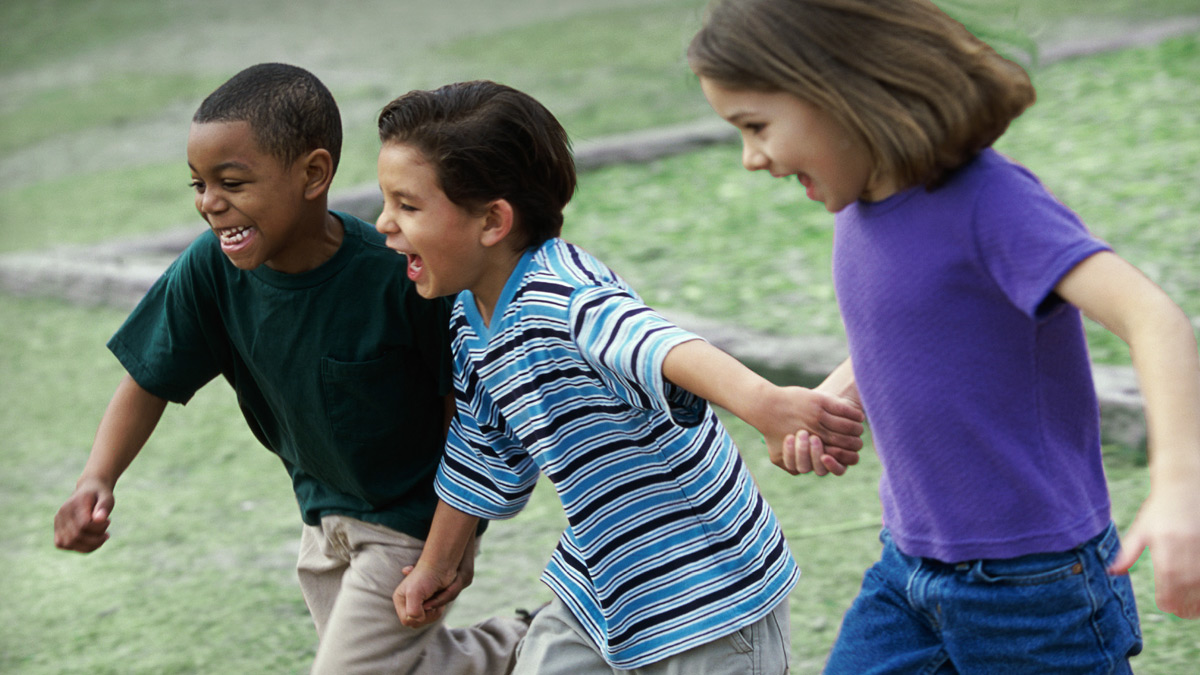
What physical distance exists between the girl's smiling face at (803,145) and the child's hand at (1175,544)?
53 centimetres

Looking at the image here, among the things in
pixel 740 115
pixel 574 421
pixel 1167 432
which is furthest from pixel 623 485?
pixel 1167 432

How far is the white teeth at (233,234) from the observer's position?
2273mm

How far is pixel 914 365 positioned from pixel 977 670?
1.39 ft

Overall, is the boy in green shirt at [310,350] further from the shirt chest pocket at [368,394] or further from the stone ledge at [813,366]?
the stone ledge at [813,366]

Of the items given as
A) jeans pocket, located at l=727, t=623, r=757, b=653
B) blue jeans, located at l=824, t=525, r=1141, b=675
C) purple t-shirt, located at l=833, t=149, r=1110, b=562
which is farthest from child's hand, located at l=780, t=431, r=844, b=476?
jeans pocket, located at l=727, t=623, r=757, b=653

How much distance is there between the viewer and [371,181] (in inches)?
303

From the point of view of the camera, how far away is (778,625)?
2.10 metres

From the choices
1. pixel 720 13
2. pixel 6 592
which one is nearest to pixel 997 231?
pixel 720 13

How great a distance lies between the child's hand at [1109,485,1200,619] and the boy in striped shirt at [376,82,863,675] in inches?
28.8

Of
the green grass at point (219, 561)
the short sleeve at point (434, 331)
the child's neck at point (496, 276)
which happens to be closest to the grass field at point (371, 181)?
the green grass at point (219, 561)

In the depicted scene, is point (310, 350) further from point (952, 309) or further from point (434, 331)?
point (952, 309)

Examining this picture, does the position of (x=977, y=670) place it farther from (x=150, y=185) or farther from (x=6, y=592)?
(x=150, y=185)

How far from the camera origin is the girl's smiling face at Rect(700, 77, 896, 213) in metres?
1.67

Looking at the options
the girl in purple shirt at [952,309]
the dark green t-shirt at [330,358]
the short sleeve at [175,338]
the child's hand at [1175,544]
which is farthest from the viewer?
the short sleeve at [175,338]
